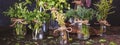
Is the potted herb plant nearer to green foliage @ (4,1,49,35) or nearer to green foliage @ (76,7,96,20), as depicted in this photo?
green foliage @ (76,7,96,20)

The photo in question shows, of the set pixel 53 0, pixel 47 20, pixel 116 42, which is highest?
pixel 53 0

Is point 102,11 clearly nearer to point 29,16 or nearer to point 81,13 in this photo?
point 81,13

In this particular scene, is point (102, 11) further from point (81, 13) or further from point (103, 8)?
point (81, 13)

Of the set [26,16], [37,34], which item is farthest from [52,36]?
[26,16]

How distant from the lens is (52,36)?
3430 millimetres

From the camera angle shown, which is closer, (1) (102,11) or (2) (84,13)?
(2) (84,13)

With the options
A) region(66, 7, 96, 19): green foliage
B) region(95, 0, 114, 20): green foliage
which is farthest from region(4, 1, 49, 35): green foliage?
region(95, 0, 114, 20): green foliage

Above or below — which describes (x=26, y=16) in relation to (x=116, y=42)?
above

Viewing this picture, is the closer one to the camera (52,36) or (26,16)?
(26,16)

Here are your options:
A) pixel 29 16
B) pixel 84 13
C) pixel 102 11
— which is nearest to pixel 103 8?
pixel 102 11

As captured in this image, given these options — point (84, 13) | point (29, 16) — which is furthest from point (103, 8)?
point (29, 16)

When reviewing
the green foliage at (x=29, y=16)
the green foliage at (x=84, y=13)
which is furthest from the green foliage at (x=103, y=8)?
the green foliage at (x=29, y=16)

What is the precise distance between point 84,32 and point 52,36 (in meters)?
0.40

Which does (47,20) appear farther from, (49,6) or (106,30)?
(106,30)
